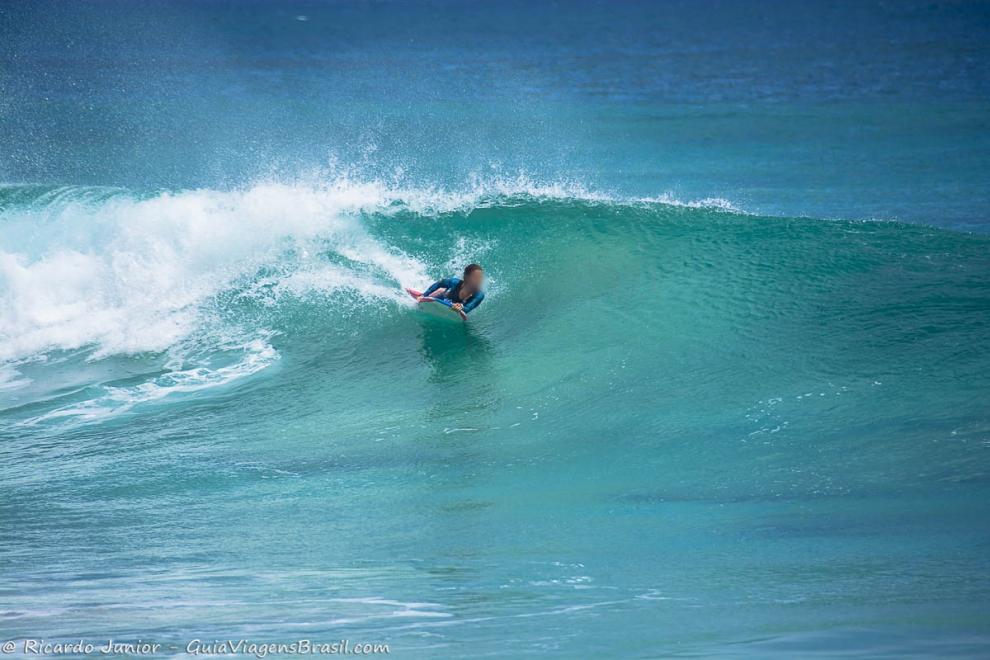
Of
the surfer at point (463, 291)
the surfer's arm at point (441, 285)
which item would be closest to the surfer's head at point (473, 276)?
the surfer at point (463, 291)

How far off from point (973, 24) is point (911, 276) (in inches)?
1406

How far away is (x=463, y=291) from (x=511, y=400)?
1.87 metres

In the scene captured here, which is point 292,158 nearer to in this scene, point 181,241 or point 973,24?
point 181,241

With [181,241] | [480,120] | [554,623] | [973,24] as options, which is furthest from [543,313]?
[973,24]

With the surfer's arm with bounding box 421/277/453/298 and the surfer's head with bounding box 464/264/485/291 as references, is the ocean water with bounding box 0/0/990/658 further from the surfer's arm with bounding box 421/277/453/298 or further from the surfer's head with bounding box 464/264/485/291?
the surfer's head with bounding box 464/264/485/291

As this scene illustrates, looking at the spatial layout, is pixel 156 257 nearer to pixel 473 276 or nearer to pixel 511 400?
pixel 473 276

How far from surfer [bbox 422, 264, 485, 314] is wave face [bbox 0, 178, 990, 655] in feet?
1.32

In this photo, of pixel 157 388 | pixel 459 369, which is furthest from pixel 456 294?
pixel 157 388

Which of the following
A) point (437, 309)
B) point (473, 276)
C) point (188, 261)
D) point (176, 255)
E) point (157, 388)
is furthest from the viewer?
point (176, 255)

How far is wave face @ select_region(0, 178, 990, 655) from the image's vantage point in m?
5.74

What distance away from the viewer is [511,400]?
9.30 metres

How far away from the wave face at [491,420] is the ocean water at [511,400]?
0.12ft

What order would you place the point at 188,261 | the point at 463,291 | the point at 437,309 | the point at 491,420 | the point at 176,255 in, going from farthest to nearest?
the point at 176,255 < the point at 188,261 < the point at 437,309 < the point at 463,291 < the point at 491,420

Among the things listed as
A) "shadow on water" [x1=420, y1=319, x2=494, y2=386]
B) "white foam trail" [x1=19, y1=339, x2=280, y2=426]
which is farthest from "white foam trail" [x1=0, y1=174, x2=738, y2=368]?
"shadow on water" [x1=420, y1=319, x2=494, y2=386]
